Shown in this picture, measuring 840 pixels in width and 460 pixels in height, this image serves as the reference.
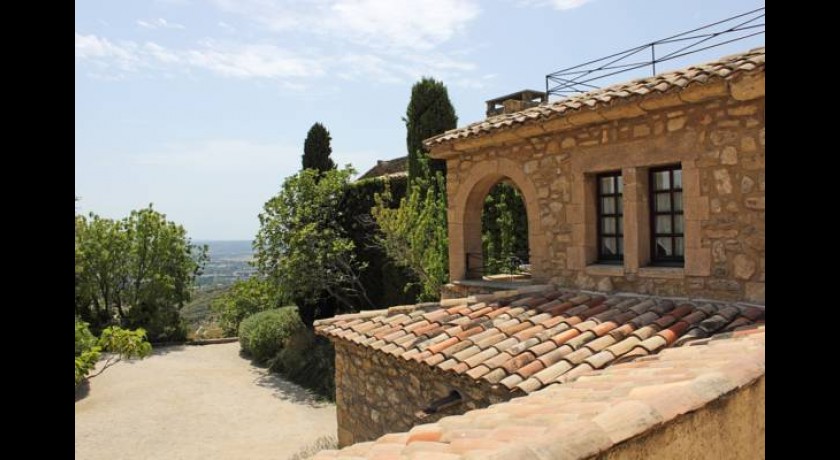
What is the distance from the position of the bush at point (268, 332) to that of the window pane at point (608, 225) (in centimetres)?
1273

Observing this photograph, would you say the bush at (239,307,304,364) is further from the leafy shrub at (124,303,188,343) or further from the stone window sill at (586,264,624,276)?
the stone window sill at (586,264,624,276)

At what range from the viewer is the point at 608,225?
24.2 feet

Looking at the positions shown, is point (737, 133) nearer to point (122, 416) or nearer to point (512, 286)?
point (512, 286)

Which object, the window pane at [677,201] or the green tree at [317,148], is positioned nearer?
the window pane at [677,201]

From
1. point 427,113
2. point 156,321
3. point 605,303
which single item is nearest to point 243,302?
point 156,321

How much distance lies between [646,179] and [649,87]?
44.0 inches

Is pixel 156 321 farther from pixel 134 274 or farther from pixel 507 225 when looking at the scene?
pixel 507 225

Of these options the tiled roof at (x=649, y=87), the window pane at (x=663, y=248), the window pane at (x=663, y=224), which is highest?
the tiled roof at (x=649, y=87)

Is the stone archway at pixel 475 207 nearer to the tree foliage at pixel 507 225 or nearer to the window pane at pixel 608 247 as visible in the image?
the window pane at pixel 608 247

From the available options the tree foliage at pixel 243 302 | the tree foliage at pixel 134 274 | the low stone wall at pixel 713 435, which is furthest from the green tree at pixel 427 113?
the low stone wall at pixel 713 435

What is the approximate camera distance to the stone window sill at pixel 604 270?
6.99 m

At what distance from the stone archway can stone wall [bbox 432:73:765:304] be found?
0.09ft

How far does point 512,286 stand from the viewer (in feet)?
27.3
